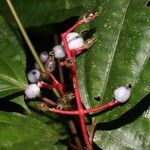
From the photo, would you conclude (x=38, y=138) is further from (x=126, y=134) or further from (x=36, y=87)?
(x=126, y=134)

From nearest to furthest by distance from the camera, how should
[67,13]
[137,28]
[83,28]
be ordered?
[137,28], [83,28], [67,13]

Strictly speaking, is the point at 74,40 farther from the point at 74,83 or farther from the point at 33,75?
the point at 33,75

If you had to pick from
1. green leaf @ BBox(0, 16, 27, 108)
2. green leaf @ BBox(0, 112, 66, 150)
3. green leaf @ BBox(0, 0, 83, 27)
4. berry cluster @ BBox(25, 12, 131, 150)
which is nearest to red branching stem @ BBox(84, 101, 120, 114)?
berry cluster @ BBox(25, 12, 131, 150)

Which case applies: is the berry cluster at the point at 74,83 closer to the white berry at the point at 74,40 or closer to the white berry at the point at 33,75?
the white berry at the point at 74,40

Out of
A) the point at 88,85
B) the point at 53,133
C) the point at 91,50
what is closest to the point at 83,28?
the point at 91,50

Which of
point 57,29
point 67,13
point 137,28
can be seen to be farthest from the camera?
point 57,29

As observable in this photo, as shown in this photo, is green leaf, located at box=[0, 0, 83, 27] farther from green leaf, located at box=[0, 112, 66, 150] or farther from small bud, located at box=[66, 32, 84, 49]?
green leaf, located at box=[0, 112, 66, 150]

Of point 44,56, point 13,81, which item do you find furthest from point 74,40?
point 44,56

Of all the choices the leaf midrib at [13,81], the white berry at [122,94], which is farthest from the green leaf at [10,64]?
the white berry at [122,94]

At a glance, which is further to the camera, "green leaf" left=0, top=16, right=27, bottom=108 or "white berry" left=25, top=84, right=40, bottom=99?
"green leaf" left=0, top=16, right=27, bottom=108
